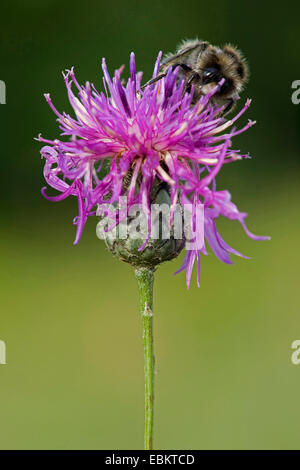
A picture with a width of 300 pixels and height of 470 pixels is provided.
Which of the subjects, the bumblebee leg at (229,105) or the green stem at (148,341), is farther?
the bumblebee leg at (229,105)

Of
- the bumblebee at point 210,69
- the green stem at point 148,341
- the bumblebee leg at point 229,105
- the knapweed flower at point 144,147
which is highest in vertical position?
the bumblebee at point 210,69

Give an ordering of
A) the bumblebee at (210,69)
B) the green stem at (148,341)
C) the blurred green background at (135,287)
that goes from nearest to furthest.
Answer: the green stem at (148,341)
the bumblebee at (210,69)
the blurred green background at (135,287)

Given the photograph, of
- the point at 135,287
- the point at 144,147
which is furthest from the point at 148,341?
the point at 135,287

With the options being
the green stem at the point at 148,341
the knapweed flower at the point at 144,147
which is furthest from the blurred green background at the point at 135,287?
the knapweed flower at the point at 144,147

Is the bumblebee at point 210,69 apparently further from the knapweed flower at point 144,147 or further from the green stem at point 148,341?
the green stem at point 148,341

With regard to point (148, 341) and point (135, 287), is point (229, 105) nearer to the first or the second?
point (148, 341)

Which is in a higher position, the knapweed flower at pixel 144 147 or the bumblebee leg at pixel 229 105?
the bumblebee leg at pixel 229 105

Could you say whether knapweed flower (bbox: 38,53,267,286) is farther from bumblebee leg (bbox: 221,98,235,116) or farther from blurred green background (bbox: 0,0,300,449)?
blurred green background (bbox: 0,0,300,449)

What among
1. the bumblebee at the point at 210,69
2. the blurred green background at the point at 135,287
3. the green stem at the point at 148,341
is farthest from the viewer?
the blurred green background at the point at 135,287
